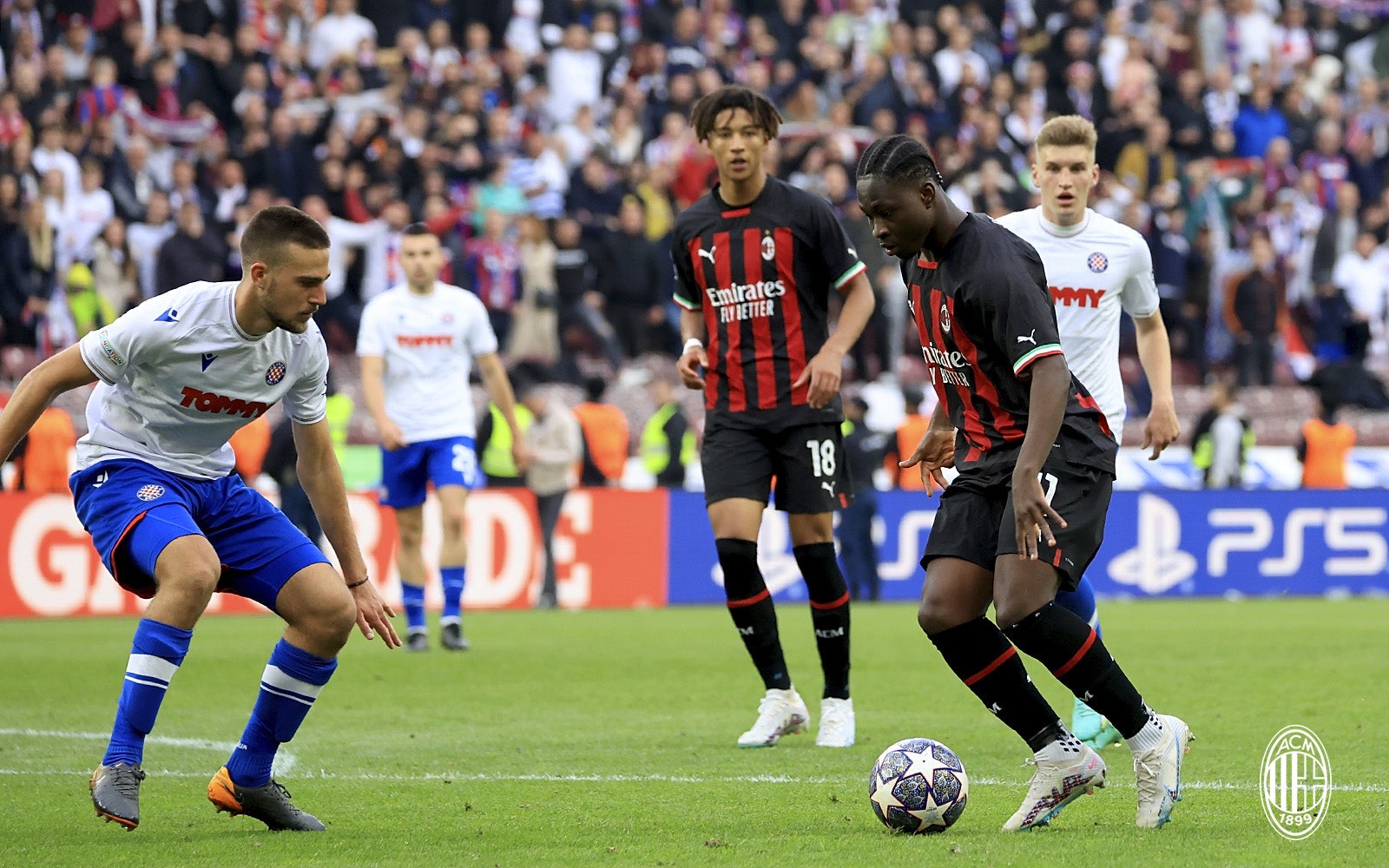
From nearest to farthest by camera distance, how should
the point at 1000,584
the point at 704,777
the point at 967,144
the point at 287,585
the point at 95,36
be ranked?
the point at 1000,584
the point at 287,585
the point at 704,777
the point at 95,36
the point at 967,144

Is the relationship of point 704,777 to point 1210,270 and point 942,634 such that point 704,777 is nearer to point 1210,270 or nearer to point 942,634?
point 942,634

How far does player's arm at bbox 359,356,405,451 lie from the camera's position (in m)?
11.2

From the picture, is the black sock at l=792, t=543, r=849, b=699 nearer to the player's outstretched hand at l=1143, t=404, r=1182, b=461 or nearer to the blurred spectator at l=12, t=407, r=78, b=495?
the player's outstretched hand at l=1143, t=404, r=1182, b=461

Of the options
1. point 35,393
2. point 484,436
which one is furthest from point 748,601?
point 484,436

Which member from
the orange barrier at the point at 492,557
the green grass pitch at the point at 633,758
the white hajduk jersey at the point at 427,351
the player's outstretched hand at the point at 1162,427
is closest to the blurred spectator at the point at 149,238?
the orange barrier at the point at 492,557

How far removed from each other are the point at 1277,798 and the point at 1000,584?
4.24 feet

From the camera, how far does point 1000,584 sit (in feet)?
16.6

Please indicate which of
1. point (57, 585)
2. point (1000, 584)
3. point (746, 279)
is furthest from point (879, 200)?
point (57, 585)

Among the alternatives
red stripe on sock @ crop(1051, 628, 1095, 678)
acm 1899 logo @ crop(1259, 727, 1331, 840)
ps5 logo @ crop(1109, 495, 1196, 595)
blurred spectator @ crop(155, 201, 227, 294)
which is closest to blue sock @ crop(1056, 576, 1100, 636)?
acm 1899 logo @ crop(1259, 727, 1331, 840)

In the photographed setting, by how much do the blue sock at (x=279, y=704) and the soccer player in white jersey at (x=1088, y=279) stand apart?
2982 millimetres

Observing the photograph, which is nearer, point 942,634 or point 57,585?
point 942,634

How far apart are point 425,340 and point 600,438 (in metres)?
6.43

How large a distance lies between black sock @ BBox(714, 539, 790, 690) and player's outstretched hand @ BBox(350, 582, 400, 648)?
2.06 metres

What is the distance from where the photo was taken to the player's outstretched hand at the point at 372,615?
5430 mm
